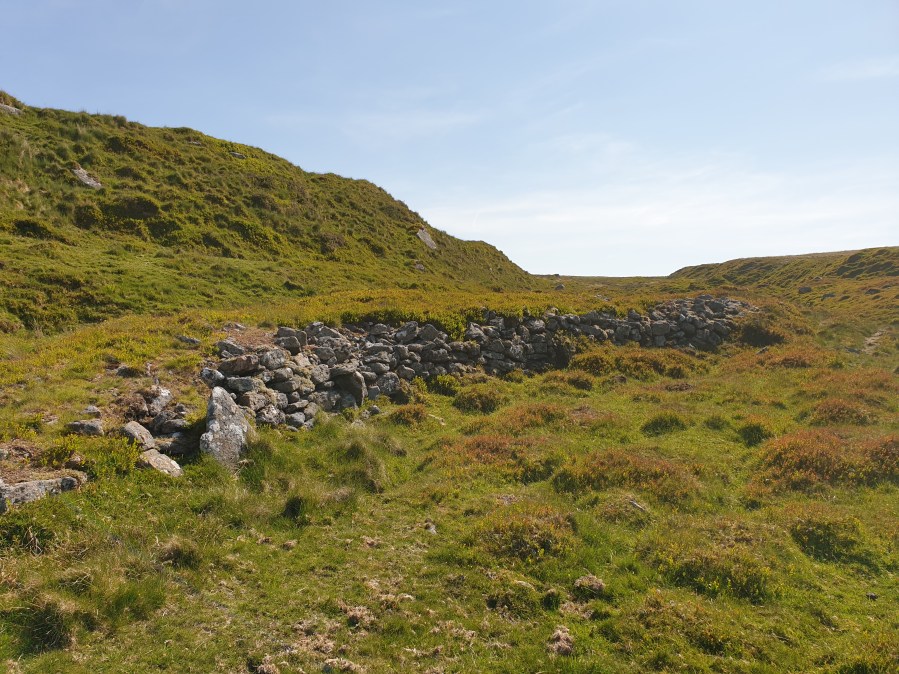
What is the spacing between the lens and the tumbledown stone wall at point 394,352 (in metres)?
15.4

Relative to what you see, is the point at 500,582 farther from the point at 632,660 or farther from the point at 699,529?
the point at 699,529

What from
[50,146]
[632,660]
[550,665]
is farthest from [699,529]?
[50,146]

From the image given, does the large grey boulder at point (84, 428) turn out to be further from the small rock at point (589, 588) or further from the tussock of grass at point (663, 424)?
the tussock of grass at point (663, 424)

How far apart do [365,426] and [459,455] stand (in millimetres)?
3196

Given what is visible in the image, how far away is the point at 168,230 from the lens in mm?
36281

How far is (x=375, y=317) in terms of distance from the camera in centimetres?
2405

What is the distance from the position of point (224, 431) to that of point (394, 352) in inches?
393

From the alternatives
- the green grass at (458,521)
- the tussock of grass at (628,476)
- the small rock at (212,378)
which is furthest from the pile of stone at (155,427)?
the tussock of grass at (628,476)

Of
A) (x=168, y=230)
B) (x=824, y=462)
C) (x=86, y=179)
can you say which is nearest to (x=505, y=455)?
(x=824, y=462)

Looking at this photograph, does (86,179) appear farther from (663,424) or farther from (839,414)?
(839,414)

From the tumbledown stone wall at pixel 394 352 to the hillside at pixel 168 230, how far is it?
11636 millimetres

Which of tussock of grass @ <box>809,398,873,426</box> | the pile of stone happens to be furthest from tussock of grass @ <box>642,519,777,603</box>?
the pile of stone

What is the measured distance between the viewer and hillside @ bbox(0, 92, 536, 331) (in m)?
25.6

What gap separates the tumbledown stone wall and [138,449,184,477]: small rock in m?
3.06
